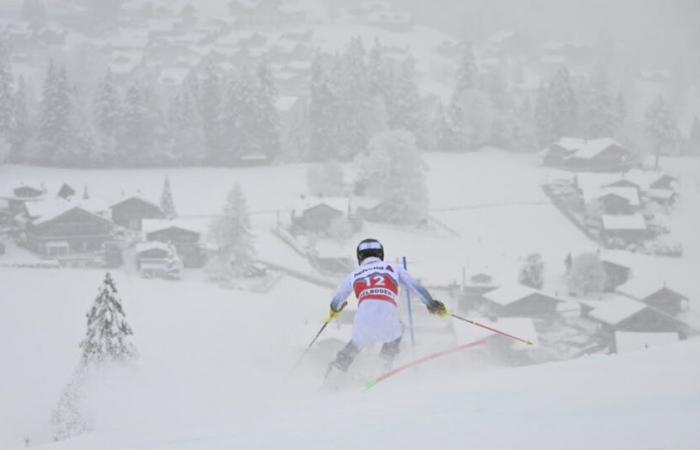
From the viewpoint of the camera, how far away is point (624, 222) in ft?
140

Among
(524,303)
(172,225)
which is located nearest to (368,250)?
(524,303)

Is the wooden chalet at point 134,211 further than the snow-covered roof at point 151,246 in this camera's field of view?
Yes

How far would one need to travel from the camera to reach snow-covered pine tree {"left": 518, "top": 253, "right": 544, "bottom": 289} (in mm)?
33875

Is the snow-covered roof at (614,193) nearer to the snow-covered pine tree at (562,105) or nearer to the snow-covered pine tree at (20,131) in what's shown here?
the snow-covered pine tree at (562,105)

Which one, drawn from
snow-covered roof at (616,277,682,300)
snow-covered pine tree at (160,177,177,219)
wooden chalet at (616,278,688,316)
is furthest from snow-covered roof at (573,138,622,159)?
snow-covered pine tree at (160,177,177,219)

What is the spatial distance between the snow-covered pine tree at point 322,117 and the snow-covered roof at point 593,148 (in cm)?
1837

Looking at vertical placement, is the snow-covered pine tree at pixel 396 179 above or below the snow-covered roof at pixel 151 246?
above

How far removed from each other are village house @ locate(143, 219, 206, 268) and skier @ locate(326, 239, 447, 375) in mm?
30870

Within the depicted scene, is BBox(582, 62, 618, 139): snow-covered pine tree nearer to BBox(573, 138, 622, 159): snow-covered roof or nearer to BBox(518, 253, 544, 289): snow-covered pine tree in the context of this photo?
BBox(573, 138, 622, 159): snow-covered roof

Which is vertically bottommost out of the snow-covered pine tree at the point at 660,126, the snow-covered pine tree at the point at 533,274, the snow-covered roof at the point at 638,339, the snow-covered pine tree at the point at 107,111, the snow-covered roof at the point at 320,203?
the snow-covered roof at the point at 638,339

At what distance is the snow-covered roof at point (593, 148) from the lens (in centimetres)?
5444

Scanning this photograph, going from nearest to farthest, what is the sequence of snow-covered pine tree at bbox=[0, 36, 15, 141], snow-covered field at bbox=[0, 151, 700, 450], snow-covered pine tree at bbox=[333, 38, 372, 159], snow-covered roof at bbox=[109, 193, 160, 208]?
snow-covered field at bbox=[0, 151, 700, 450] < snow-covered roof at bbox=[109, 193, 160, 208] < snow-covered pine tree at bbox=[0, 36, 15, 141] < snow-covered pine tree at bbox=[333, 38, 372, 159]

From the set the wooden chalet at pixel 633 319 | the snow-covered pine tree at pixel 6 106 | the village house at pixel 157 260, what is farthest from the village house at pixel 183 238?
the snow-covered pine tree at pixel 6 106

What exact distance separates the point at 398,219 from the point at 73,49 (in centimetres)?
5595
